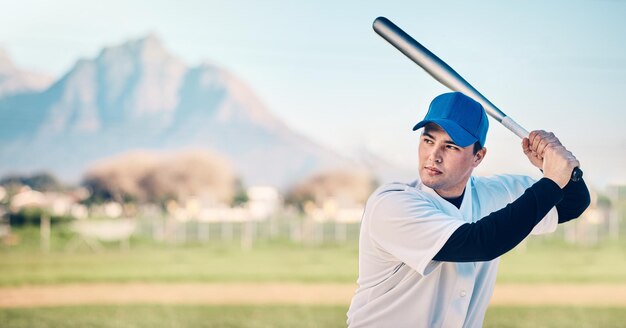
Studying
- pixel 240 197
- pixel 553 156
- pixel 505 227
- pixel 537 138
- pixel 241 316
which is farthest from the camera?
pixel 240 197

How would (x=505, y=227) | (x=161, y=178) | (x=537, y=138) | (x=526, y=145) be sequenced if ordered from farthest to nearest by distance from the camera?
1. (x=161, y=178)
2. (x=526, y=145)
3. (x=537, y=138)
4. (x=505, y=227)

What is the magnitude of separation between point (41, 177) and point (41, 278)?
1127cm

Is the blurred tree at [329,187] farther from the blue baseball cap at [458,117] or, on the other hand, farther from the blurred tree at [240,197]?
the blue baseball cap at [458,117]

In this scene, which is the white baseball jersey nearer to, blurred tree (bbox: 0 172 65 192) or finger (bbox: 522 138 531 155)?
finger (bbox: 522 138 531 155)

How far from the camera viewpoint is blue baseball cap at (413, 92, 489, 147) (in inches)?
80.8

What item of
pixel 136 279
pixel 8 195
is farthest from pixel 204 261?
pixel 8 195

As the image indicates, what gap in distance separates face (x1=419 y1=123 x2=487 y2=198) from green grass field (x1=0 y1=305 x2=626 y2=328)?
255 inches

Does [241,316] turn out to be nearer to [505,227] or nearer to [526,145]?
[526,145]

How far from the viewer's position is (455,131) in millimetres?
2051

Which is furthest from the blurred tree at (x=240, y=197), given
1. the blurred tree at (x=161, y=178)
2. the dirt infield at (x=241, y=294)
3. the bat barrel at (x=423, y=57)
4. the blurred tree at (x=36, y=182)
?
the bat barrel at (x=423, y=57)

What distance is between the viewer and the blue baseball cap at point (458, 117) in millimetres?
2053

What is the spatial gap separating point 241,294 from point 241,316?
2.82 metres

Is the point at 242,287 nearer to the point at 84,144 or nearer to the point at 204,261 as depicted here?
the point at 204,261

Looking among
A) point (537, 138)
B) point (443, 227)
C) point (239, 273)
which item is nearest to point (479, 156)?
point (537, 138)
